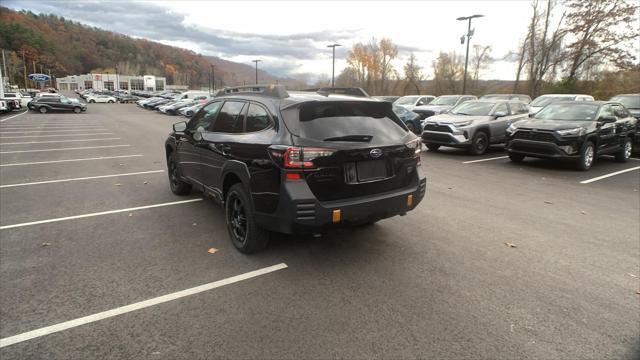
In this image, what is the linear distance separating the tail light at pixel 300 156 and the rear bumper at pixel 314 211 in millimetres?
153

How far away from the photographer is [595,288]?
358cm

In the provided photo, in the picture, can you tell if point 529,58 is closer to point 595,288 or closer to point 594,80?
point 594,80

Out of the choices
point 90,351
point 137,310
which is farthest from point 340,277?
point 90,351

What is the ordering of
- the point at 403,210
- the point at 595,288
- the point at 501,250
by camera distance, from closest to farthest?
the point at 595,288 < the point at 403,210 < the point at 501,250

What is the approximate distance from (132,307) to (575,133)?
9.79 meters

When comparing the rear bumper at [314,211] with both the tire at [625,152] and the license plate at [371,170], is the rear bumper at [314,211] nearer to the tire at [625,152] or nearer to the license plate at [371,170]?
the license plate at [371,170]

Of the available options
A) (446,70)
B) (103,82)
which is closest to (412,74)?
(446,70)

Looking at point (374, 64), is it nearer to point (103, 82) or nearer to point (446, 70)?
point (446, 70)

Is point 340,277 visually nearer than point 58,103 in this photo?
Yes

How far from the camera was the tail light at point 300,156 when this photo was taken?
3463mm

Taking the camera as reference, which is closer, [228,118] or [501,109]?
[228,118]

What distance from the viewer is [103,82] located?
130 meters

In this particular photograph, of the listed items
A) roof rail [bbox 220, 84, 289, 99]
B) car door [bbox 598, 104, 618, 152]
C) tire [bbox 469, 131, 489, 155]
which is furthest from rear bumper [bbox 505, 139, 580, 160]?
roof rail [bbox 220, 84, 289, 99]

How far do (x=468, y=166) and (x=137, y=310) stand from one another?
8.83 m
